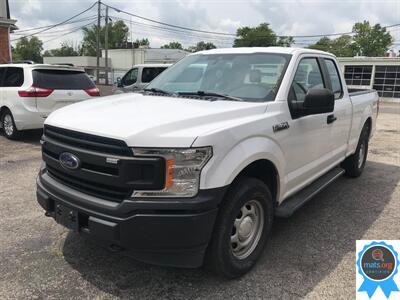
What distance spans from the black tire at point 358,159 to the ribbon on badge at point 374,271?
3371 millimetres

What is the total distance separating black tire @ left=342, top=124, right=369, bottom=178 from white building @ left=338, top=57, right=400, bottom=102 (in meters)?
24.4

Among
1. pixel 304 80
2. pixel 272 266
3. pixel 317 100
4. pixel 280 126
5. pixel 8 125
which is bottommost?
pixel 272 266

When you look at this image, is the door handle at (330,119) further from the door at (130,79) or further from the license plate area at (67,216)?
the door at (130,79)

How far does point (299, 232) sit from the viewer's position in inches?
169

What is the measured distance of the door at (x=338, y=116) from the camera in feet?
15.9

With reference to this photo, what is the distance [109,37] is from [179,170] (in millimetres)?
98629

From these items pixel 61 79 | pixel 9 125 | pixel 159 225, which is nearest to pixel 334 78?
pixel 159 225

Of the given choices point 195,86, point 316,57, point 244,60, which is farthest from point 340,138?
point 195,86

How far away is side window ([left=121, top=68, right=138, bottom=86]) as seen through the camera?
45.2 ft

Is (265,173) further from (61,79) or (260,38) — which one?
(260,38)

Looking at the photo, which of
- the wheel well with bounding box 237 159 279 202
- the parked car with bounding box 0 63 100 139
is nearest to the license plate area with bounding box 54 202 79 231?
the wheel well with bounding box 237 159 279 202

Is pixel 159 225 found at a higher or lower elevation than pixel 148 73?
lower

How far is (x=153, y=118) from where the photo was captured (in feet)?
9.79

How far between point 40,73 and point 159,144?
6.75 meters
